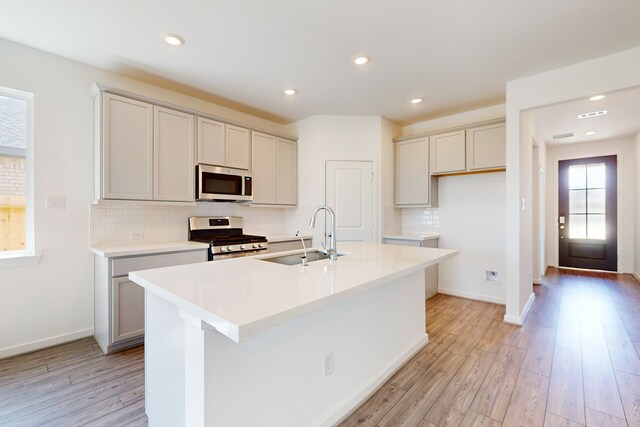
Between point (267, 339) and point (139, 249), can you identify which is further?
point (139, 249)

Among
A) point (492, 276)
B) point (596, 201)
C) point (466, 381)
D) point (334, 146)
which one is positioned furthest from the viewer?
point (596, 201)

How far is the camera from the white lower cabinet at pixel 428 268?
13.2 feet

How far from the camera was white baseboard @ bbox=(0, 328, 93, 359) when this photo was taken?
2.49 metres

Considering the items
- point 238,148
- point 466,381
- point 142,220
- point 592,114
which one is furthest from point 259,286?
point 592,114

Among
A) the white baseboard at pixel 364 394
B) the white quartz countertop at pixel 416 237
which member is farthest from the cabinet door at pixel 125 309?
the white quartz countertop at pixel 416 237

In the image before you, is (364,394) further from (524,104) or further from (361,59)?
(524,104)

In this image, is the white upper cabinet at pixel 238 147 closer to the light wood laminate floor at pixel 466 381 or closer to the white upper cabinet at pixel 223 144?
the white upper cabinet at pixel 223 144

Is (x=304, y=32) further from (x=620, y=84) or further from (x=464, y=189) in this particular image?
(x=464, y=189)

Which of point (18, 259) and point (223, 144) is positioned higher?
point (223, 144)

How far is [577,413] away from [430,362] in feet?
2.94

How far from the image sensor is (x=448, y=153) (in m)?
4.06

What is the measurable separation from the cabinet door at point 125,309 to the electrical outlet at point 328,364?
1.89 m

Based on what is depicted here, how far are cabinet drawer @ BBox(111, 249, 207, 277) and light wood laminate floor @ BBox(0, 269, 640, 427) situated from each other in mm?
730

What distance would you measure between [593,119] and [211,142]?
17.6 feet
